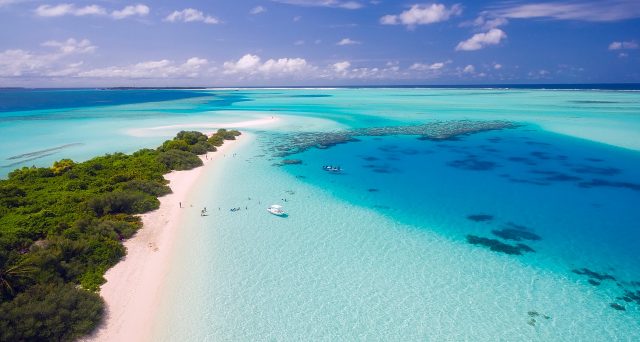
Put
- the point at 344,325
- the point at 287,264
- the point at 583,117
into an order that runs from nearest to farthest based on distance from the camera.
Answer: the point at 344,325 → the point at 287,264 → the point at 583,117

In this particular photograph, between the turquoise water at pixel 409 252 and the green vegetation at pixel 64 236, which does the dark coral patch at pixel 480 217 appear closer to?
the turquoise water at pixel 409 252

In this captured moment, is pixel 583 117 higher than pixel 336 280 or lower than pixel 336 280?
higher

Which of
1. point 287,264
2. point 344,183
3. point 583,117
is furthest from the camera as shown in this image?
point 583,117

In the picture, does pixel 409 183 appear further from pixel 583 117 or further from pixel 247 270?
pixel 583 117

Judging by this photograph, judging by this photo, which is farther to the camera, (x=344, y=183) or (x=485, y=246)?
(x=344, y=183)

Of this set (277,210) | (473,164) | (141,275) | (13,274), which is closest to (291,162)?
(277,210)

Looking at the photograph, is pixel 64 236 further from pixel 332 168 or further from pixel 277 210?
pixel 332 168

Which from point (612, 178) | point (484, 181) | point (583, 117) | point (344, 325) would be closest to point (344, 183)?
point (484, 181)
